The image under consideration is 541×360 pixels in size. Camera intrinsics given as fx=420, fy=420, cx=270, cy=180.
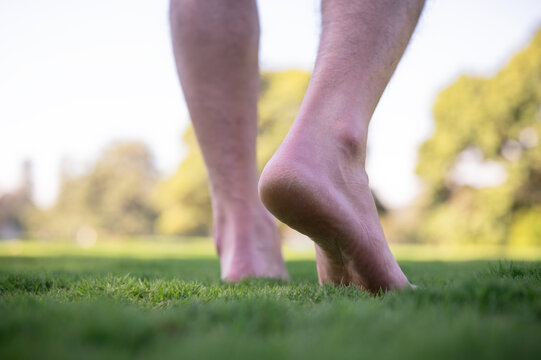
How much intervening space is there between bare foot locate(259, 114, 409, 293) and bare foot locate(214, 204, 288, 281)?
543 mm

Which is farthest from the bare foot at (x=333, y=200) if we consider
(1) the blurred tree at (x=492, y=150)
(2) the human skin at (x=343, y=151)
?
(1) the blurred tree at (x=492, y=150)

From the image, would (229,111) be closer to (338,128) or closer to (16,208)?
(338,128)

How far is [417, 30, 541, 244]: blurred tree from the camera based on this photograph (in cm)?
1738

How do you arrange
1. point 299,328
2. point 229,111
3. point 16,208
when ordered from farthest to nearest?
point 16,208
point 229,111
point 299,328

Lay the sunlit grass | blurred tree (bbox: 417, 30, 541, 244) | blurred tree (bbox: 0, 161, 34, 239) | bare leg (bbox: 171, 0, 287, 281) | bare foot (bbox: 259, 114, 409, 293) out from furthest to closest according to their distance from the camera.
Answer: blurred tree (bbox: 0, 161, 34, 239) < blurred tree (bbox: 417, 30, 541, 244) < the sunlit grass < bare leg (bbox: 171, 0, 287, 281) < bare foot (bbox: 259, 114, 409, 293)

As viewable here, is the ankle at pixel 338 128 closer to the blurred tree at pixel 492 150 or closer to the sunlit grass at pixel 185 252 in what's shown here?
the sunlit grass at pixel 185 252

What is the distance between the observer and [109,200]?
32.5 metres

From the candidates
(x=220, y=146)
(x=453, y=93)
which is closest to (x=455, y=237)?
(x=453, y=93)

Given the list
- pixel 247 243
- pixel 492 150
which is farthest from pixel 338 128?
pixel 492 150

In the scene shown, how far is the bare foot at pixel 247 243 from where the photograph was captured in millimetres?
1747

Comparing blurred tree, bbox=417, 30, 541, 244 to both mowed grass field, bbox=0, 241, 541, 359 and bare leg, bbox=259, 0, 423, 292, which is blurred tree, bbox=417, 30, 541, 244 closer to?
bare leg, bbox=259, 0, 423, 292

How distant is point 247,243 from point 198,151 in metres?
19.5

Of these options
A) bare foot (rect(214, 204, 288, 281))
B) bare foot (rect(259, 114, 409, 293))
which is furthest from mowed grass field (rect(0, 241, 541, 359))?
bare foot (rect(214, 204, 288, 281))

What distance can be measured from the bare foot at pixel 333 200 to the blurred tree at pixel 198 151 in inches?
660
